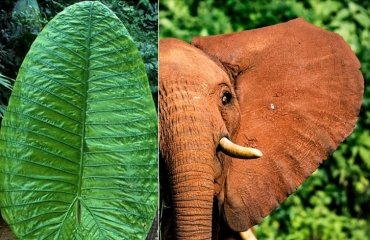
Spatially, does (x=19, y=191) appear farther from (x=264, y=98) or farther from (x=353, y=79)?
(x=353, y=79)

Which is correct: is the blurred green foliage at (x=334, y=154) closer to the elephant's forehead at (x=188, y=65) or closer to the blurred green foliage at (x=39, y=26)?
the elephant's forehead at (x=188, y=65)

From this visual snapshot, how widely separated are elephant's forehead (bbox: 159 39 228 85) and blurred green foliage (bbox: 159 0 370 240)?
221 centimetres

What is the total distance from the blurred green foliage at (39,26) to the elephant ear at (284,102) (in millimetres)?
504

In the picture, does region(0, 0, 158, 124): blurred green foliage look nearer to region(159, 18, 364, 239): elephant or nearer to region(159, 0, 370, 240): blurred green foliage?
region(159, 18, 364, 239): elephant

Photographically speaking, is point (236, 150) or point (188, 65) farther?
point (188, 65)

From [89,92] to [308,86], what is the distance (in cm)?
83

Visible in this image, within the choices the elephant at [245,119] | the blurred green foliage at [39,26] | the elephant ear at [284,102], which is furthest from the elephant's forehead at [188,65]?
the blurred green foliage at [39,26]

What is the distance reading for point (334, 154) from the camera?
16.9 ft

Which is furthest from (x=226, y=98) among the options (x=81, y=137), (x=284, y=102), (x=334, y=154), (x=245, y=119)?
(x=334, y=154)

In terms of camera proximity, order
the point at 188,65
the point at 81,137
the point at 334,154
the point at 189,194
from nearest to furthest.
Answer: the point at 81,137 < the point at 189,194 < the point at 188,65 < the point at 334,154

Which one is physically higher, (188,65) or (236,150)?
(188,65)

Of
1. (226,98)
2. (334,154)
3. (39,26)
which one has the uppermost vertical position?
(39,26)

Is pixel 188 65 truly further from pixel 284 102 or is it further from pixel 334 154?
pixel 334 154

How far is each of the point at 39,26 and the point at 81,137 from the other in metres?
0.30
